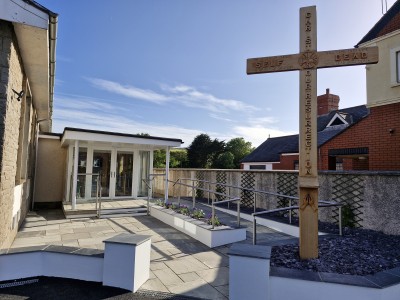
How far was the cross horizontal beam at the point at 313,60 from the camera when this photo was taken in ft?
11.1

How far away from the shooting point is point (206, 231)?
530 centimetres

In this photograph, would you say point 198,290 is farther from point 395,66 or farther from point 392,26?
point 392,26

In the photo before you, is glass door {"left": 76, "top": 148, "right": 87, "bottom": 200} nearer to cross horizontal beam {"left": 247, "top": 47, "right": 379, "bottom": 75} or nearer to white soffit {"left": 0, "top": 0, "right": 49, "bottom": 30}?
white soffit {"left": 0, "top": 0, "right": 49, "bottom": 30}

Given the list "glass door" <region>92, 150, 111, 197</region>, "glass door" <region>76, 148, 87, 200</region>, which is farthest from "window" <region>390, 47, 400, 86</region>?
"glass door" <region>76, 148, 87, 200</region>

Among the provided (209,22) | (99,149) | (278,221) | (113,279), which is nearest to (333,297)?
(113,279)

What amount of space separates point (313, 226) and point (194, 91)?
609 inches

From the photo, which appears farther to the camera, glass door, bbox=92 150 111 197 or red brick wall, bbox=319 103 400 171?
glass door, bbox=92 150 111 197

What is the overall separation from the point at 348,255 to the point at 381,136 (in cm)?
573

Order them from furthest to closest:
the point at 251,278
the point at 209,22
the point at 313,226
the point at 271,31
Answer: the point at 209,22
the point at 271,31
the point at 313,226
the point at 251,278

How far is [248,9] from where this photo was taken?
6.51 meters

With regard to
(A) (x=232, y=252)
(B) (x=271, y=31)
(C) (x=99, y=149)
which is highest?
(B) (x=271, y=31)

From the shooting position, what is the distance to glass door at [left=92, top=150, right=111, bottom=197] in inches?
388

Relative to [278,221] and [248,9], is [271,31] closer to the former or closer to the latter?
[248,9]

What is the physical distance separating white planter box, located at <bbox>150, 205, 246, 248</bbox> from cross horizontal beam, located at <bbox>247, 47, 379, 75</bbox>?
325 centimetres
